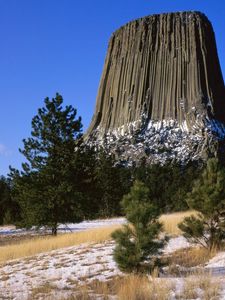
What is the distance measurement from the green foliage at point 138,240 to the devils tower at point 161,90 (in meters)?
94.3

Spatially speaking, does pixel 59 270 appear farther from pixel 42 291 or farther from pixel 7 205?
pixel 7 205

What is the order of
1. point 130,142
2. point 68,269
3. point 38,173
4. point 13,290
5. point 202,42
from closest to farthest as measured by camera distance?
point 13,290 < point 68,269 < point 38,173 < point 130,142 < point 202,42

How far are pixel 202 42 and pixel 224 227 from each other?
392ft

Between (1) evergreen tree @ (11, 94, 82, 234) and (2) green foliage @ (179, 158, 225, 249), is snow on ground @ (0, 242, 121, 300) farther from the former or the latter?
(1) evergreen tree @ (11, 94, 82, 234)

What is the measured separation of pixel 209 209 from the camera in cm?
1443

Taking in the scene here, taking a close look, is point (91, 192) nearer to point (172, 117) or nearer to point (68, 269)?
point (68, 269)

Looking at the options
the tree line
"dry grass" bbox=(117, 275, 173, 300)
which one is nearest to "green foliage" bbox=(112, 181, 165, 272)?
"dry grass" bbox=(117, 275, 173, 300)

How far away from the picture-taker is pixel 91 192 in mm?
30750

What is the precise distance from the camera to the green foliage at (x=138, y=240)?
10625 millimetres

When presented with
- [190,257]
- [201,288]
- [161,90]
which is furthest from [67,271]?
[161,90]

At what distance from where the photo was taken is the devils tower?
4404 inches

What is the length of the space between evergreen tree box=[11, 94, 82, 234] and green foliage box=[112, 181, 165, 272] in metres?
17.0

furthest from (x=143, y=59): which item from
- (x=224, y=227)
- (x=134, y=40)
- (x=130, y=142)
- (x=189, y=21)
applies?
(x=224, y=227)

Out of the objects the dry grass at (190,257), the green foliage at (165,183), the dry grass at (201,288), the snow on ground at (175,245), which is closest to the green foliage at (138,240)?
the dry grass at (190,257)
